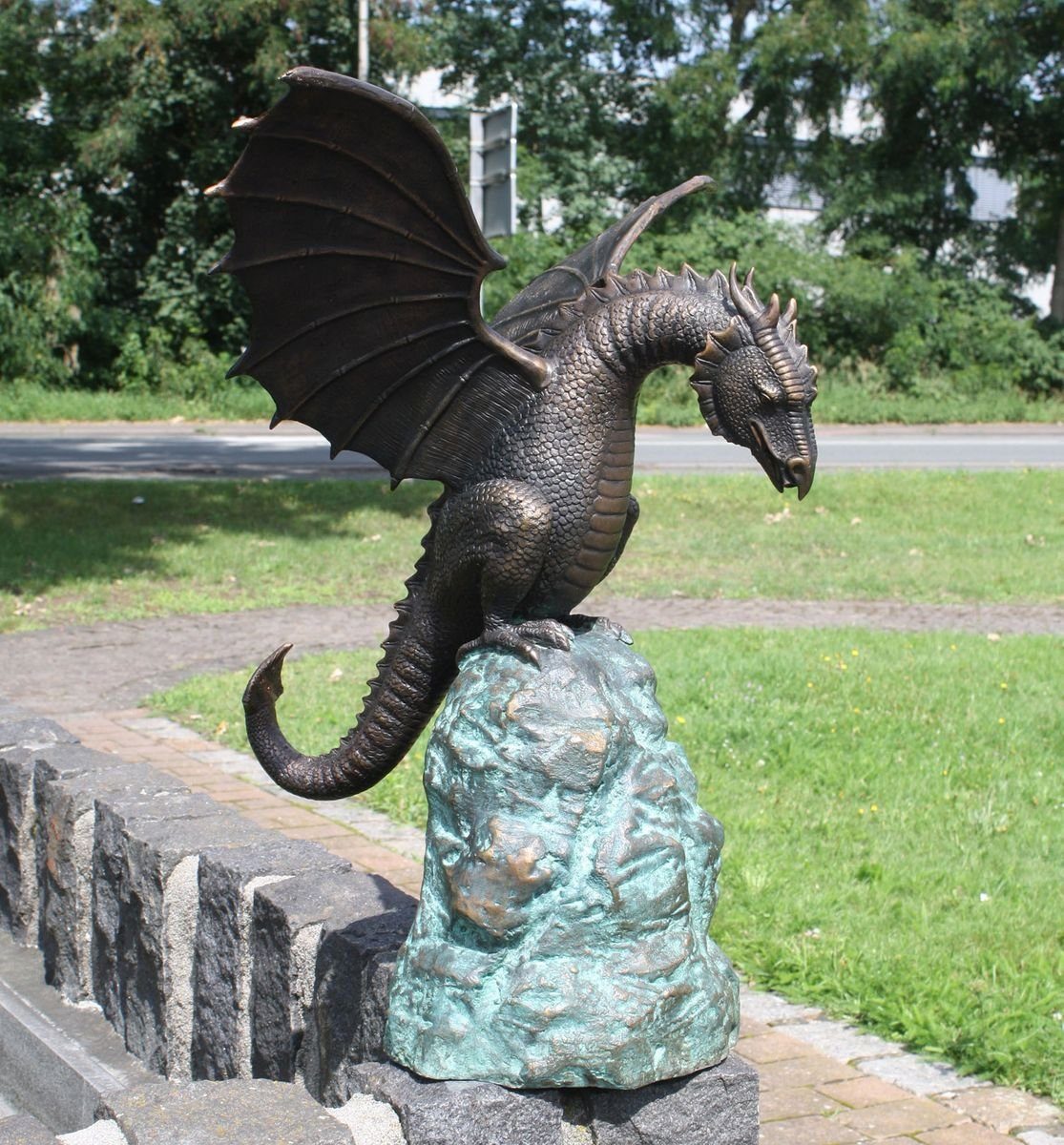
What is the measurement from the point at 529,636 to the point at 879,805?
118 inches

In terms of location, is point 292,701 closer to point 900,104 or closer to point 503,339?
point 503,339

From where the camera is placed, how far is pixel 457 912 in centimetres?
263

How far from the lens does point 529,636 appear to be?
9.23ft

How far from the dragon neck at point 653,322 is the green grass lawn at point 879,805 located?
2.04 meters

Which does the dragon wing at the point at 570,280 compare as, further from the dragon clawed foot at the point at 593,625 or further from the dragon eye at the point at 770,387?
the dragon clawed foot at the point at 593,625

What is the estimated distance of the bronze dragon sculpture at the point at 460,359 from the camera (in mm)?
2746

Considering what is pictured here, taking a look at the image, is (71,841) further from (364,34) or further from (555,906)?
(364,34)

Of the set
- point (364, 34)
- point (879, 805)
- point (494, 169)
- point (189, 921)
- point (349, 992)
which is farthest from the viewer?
point (364, 34)

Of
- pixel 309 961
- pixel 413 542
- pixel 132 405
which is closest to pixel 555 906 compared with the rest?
pixel 309 961

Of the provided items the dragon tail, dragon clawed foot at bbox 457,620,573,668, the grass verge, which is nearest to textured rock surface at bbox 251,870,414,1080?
the dragon tail

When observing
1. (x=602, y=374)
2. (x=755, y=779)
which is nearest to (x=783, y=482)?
(x=602, y=374)

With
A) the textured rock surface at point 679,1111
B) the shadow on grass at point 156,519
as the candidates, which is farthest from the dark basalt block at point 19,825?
the shadow on grass at point 156,519

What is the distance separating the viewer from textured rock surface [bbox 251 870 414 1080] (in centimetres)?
316

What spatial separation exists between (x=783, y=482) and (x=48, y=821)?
2597mm
